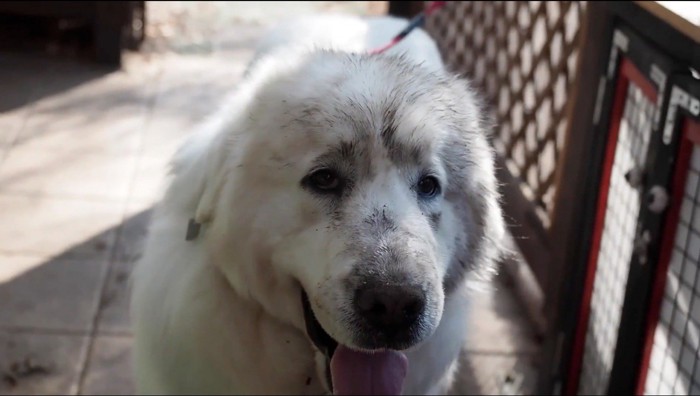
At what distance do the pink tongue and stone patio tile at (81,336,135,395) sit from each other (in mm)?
1129

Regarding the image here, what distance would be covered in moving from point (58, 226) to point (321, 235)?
1.20 metres

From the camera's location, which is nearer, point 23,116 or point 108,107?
point 23,116

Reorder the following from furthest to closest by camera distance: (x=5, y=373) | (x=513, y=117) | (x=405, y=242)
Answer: (x=513, y=117) < (x=5, y=373) < (x=405, y=242)

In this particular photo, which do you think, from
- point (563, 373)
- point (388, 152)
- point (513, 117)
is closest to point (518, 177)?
point (513, 117)

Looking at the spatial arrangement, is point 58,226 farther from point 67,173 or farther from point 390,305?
point 390,305

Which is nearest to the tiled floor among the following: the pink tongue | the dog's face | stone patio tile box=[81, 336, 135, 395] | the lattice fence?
stone patio tile box=[81, 336, 135, 395]

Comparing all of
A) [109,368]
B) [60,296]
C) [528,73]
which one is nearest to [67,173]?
[60,296]

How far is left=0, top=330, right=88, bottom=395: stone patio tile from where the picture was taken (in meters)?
2.58

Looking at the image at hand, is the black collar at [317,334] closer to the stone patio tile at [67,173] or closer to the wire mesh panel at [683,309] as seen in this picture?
the stone patio tile at [67,173]

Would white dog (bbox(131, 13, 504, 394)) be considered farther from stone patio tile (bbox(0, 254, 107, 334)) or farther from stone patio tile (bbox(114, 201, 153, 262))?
stone patio tile (bbox(114, 201, 153, 262))

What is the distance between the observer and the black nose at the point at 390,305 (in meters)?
1.58

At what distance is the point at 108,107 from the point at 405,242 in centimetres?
228

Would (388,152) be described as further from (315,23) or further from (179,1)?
(179,1)

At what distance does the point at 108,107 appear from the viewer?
3.60 m
